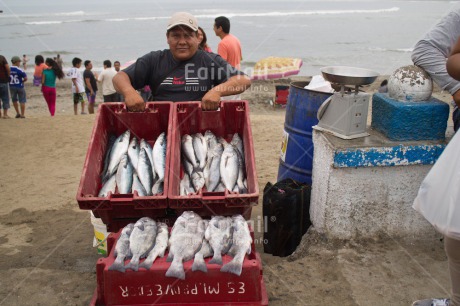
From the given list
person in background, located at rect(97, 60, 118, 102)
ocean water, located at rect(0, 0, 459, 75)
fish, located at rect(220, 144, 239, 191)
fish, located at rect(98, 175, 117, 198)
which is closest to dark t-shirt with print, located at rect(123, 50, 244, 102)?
fish, located at rect(220, 144, 239, 191)

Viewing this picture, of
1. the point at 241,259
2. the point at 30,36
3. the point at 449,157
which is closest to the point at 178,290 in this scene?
the point at 241,259

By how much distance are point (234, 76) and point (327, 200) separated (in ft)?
4.73

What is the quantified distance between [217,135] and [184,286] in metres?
1.77

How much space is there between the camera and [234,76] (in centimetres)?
383

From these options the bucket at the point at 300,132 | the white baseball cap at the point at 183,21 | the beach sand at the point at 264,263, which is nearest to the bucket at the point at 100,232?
the beach sand at the point at 264,263

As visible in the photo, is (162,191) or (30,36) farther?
(30,36)

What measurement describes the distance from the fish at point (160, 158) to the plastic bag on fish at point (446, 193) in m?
1.95

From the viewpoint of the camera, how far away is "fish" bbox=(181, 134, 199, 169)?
3540 millimetres

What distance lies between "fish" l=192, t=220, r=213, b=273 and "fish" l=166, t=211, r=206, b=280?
1.3 inches

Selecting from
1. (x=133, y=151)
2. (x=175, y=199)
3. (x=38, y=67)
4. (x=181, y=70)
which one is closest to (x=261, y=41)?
(x=38, y=67)

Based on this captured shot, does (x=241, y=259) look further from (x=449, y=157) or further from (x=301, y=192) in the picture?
(x=301, y=192)

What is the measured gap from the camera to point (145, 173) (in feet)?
11.1

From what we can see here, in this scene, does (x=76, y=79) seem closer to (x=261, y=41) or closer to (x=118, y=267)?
(x=118, y=267)

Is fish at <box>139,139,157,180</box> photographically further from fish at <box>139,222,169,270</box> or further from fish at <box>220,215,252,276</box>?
fish at <box>220,215,252,276</box>
